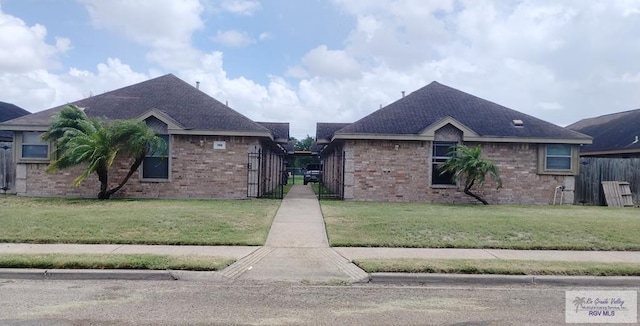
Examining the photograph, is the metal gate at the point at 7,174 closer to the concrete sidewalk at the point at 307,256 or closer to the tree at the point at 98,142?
the tree at the point at 98,142

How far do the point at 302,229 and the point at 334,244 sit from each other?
70.7 inches

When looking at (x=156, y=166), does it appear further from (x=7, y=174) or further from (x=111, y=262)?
(x=111, y=262)

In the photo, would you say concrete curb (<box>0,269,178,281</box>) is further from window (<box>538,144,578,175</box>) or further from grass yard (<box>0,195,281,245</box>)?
window (<box>538,144,578,175</box>)

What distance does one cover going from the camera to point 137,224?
1095cm

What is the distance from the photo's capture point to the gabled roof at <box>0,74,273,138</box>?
17547 millimetres

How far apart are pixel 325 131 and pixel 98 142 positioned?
431 inches

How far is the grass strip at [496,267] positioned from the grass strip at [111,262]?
2562mm

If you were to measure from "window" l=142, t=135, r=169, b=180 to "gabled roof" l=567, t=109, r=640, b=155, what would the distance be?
22126 millimetres

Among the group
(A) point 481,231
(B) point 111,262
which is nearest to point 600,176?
(A) point 481,231

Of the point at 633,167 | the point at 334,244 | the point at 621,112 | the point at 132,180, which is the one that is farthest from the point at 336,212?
the point at 621,112

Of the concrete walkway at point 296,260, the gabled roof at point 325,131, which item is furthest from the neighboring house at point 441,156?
the concrete walkway at point 296,260

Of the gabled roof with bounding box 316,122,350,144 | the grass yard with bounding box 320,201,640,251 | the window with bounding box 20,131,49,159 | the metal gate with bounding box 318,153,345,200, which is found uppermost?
the gabled roof with bounding box 316,122,350,144

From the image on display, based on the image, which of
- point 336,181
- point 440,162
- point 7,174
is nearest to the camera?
point 440,162

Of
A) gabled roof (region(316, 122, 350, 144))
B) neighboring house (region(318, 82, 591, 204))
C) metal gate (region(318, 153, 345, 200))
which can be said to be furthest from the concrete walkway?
gabled roof (region(316, 122, 350, 144))
